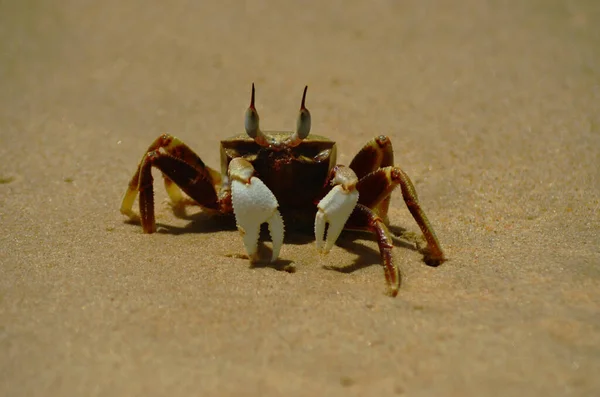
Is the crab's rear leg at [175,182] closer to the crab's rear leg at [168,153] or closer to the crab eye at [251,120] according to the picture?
the crab's rear leg at [168,153]

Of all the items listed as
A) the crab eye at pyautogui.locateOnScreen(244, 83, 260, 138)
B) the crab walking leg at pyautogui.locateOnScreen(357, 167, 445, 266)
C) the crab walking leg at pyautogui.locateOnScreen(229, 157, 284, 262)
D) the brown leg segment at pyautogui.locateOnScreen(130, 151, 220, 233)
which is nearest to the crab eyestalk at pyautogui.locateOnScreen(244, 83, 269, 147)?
the crab eye at pyautogui.locateOnScreen(244, 83, 260, 138)

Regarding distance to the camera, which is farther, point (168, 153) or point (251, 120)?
point (168, 153)

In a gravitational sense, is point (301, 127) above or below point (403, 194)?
above

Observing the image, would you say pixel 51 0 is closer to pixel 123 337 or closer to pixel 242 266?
pixel 242 266

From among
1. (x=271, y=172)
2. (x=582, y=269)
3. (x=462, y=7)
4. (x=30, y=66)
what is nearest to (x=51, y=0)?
(x=30, y=66)

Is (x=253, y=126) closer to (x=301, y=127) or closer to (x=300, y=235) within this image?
(x=301, y=127)

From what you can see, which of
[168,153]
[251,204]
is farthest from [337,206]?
[168,153]

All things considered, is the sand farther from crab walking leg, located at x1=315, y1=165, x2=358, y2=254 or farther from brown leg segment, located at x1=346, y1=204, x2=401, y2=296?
crab walking leg, located at x1=315, y1=165, x2=358, y2=254
